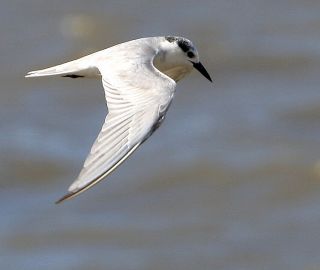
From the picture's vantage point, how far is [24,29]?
32.0 feet

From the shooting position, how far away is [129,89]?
6145 millimetres

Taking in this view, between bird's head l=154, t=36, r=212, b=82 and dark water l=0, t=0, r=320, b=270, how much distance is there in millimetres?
1353

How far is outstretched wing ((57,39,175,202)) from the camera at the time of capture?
540 cm

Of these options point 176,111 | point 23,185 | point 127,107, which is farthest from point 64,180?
point 127,107

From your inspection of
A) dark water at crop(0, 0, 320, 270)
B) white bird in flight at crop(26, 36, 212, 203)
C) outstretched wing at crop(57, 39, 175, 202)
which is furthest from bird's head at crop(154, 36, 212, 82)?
dark water at crop(0, 0, 320, 270)

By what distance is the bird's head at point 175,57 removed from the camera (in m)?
6.93

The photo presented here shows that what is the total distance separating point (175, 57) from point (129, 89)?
85 centimetres

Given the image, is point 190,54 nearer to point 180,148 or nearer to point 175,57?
point 175,57

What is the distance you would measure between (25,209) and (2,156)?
0.47 metres

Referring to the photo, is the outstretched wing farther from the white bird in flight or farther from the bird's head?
the bird's head

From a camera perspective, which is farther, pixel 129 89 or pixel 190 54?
pixel 190 54

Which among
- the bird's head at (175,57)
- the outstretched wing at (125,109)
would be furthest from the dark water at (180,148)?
the outstretched wing at (125,109)

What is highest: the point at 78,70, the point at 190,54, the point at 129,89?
the point at 129,89

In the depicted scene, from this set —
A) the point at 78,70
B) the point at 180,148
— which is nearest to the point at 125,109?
the point at 78,70
